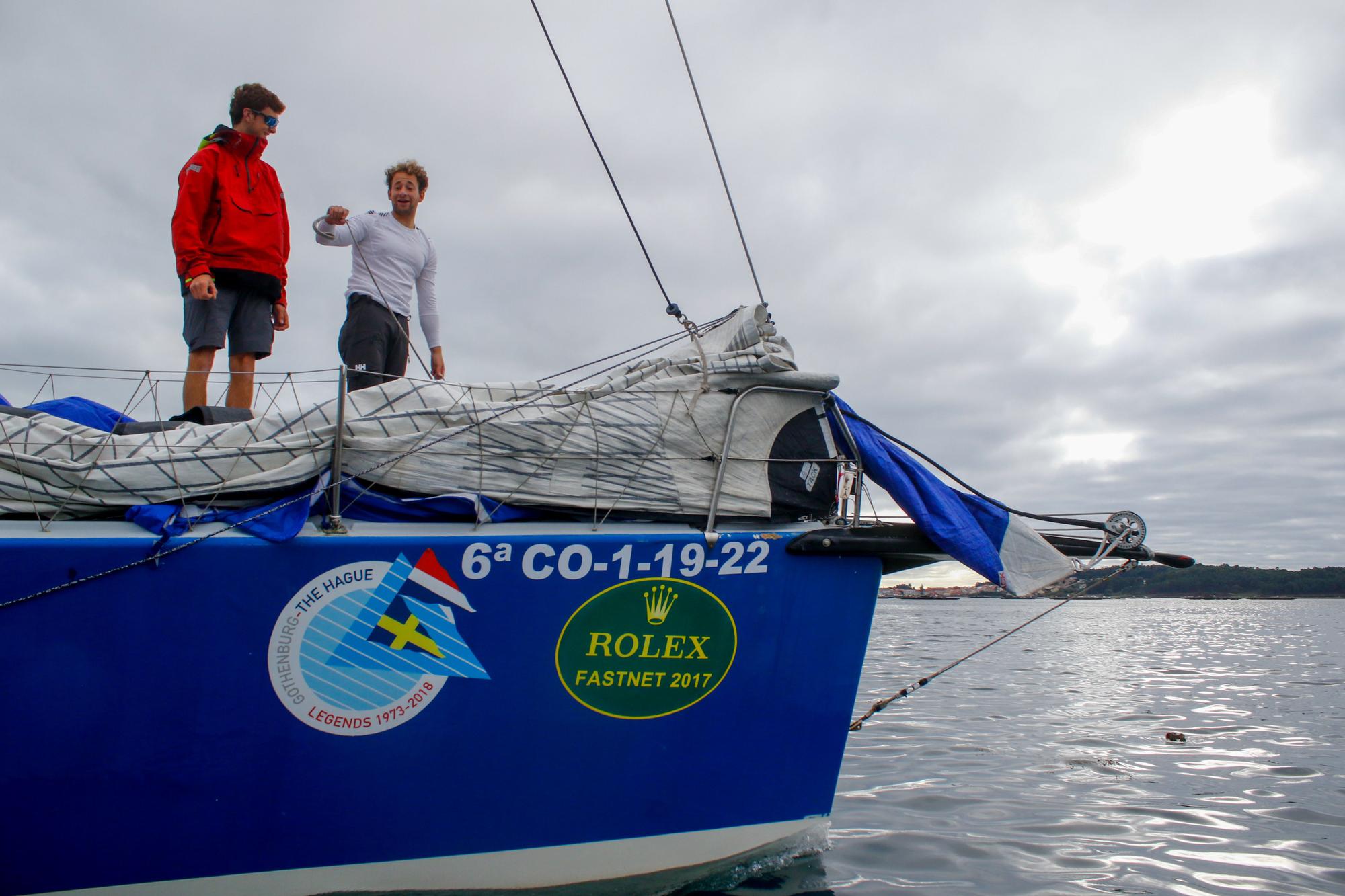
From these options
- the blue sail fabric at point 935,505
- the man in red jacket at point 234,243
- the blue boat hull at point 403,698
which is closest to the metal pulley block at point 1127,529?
the blue sail fabric at point 935,505

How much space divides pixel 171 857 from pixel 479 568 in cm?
144

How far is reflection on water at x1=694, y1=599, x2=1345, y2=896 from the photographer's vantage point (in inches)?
156

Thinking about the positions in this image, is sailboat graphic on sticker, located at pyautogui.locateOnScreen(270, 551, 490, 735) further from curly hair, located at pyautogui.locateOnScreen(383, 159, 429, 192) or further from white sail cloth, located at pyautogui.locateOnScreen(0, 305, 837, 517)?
curly hair, located at pyautogui.locateOnScreen(383, 159, 429, 192)

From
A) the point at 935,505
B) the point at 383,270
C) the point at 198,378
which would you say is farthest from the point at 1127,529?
the point at 198,378

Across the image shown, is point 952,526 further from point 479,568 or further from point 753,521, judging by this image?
point 479,568

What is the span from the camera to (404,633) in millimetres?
3008

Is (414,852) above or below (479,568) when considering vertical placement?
below

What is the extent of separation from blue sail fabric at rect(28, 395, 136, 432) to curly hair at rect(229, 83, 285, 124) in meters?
1.89

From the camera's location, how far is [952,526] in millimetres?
3490

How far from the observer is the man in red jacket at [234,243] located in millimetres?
4379

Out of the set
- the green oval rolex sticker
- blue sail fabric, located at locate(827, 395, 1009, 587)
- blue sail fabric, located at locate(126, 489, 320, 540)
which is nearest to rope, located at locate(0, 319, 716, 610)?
blue sail fabric, located at locate(126, 489, 320, 540)

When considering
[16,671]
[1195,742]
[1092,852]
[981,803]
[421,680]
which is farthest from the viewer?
[1195,742]

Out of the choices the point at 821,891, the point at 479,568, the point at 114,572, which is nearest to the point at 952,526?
the point at 821,891

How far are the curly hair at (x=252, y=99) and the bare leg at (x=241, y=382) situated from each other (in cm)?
133
